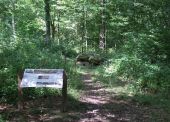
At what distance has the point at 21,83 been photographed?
894 cm

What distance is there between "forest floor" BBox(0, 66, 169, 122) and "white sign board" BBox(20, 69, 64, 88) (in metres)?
0.89

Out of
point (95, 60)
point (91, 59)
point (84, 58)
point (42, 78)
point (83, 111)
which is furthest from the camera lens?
point (84, 58)

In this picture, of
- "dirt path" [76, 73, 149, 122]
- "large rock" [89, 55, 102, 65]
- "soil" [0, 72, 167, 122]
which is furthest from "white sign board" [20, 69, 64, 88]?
"large rock" [89, 55, 102, 65]

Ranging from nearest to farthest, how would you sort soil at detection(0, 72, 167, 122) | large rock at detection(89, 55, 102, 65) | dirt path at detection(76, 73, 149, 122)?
soil at detection(0, 72, 167, 122), dirt path at detection(76, 73, 149, 122), large rock at detection(89, 55, 102, 65)

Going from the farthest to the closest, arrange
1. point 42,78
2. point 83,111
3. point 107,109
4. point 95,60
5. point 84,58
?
point 84,58, point 95,60, point 107,109, point 83,111, point 42,78

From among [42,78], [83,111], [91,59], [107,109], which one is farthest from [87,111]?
[91,59]

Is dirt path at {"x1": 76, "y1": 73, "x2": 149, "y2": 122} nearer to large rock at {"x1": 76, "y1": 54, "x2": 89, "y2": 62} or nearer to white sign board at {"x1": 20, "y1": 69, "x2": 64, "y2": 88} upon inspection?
white sign board at {"x1": 20, "y1": 69, "x2": 64, "y2": 88}

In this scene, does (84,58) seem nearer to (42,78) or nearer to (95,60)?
(95,60)

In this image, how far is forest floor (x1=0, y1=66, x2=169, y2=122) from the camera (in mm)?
8758

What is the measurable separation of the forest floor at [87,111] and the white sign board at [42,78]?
887 millimetres

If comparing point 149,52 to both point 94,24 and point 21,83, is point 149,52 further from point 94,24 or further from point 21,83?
point 94,24

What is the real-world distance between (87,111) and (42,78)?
176 centimetres

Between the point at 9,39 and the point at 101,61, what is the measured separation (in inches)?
399

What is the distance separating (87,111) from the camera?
9.55 meters
